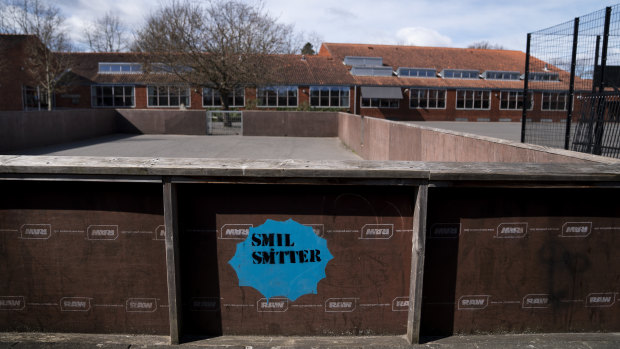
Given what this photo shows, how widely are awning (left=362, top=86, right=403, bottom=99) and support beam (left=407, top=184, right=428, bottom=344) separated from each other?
44861 millimetres

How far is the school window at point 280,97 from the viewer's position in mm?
46156

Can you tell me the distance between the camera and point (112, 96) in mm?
46750

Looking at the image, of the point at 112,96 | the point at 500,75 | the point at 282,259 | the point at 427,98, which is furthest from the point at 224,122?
the point at 500,75

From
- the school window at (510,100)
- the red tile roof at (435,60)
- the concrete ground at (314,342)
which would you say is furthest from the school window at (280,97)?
the concrete ground at (314,342)

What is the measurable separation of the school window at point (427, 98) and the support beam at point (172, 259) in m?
47.7

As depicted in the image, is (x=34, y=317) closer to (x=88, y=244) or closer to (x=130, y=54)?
(x=88, y=244)

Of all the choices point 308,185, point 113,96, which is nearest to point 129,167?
point 308,185

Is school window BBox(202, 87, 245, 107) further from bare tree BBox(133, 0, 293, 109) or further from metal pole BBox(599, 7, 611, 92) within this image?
metal pole BBox(599, 7, 611, 92)

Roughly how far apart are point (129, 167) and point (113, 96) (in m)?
47.9

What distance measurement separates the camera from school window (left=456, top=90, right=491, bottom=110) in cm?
4988

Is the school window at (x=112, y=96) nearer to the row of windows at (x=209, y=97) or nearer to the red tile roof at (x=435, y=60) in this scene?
the row of windows at (x=209, y=97)

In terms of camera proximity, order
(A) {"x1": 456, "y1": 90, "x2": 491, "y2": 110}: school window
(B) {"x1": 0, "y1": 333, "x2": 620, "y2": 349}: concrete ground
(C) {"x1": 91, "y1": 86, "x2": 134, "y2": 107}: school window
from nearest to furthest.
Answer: (B) {"x1": 0, "y1": 333, "x2": 620, "y2": 349}: concrete ground
(C) {"x1": 91, "y1": 86, "x2": 134, "y2": 107}: school window
(A) {"x1": 456, "y1": 90, "x2": 491, "y2": 110}: school window

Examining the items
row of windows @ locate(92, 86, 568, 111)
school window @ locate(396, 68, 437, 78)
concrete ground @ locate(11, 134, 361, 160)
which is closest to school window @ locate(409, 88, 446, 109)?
row of windows @ locate(92, 86, 568, 111)

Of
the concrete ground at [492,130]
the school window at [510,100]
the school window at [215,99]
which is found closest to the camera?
the concrete ground at [492,130]
